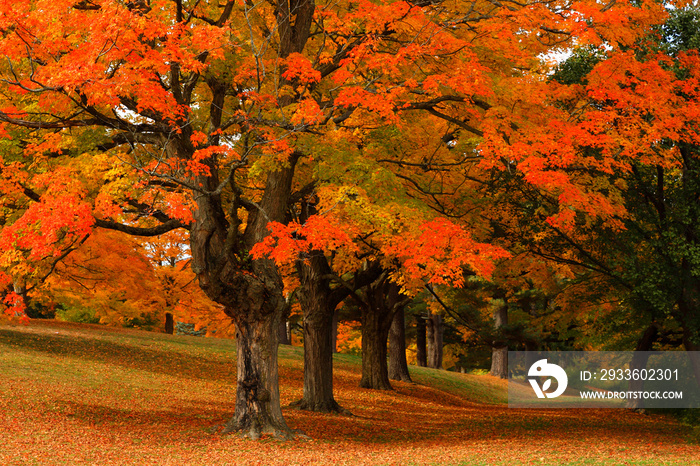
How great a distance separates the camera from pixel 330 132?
13078 mm

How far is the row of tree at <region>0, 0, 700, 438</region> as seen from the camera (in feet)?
37.1

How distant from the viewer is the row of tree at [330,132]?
445 inches

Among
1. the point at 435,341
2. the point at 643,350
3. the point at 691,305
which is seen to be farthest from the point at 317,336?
the point at 435,341

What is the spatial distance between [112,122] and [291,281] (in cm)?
1349

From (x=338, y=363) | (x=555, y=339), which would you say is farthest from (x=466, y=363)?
(x=338, y=363)

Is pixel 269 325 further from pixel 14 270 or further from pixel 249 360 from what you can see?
pixel 14 270

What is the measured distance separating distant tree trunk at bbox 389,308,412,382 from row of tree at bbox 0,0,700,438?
12139 mm

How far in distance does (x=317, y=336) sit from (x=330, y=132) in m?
6.06

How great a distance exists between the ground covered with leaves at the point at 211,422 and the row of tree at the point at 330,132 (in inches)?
70.4

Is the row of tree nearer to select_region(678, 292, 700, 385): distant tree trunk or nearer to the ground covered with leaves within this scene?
select_region(678, 292, 700, 385): distant tree trunk

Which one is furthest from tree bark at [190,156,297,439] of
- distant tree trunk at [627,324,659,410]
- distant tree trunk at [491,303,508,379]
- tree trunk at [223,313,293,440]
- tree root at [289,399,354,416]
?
distant tree trunk at [491,303,508,379]

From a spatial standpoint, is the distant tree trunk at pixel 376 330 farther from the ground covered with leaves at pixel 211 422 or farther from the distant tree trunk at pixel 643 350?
the distant tree trunk at pixel 643 350

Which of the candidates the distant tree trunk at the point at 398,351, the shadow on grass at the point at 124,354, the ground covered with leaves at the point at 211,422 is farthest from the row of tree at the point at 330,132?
the distant tree trunk at the point at 398,351

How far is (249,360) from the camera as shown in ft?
40.4
